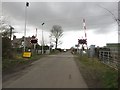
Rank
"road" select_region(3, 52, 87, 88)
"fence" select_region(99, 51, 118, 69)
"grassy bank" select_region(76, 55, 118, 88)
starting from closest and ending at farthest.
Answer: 1. "grassy bank" select_region(76, 55, 118, 88)
2. "road" select_region(3, 52, 87, 88)
3. "fence" select_region(99, 51, 118, 69)

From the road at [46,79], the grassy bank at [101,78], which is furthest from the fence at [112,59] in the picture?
the road at [46,79]

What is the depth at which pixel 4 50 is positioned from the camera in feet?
101

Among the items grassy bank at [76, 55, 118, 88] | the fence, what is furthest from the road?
the fence

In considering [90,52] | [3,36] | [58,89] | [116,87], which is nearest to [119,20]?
[116,87]

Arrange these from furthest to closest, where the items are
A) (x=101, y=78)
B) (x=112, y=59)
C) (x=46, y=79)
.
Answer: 1. (x=112, y=59)
2. (x=46, y=79)
3. (x=101, y=78)

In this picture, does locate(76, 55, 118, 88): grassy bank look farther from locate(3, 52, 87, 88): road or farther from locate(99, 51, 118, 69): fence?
locate(99, 51, 118, 69): fence

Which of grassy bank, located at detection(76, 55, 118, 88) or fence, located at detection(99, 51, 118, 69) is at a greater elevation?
fence, located at detection(99, 51, 118, 69)

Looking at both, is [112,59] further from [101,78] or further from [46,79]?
[46,79]

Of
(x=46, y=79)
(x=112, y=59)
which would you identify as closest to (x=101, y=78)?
(x=46, y=79)

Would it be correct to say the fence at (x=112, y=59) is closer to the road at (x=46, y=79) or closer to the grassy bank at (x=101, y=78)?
the grassy bank at (x=101, y=78)

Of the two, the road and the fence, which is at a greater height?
the fence

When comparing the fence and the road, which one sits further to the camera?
the fence

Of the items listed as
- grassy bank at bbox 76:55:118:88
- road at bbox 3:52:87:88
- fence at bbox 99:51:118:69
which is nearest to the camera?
grassy bank at bbox 76:55:118:88

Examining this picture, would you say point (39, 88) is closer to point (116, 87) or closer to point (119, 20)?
point (116, 87)
